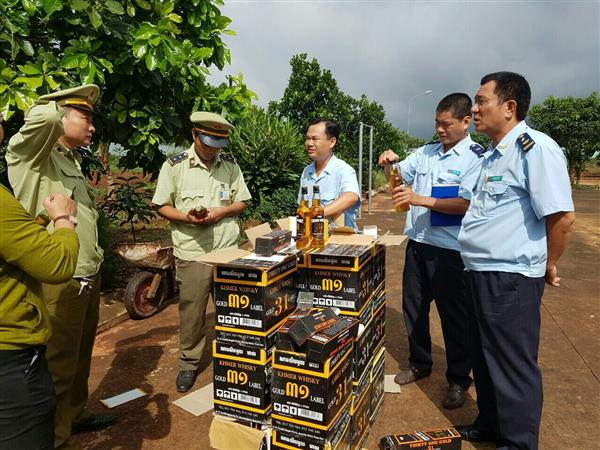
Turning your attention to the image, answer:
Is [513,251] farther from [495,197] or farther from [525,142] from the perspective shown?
[525,142]

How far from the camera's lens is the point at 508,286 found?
7.72 ft

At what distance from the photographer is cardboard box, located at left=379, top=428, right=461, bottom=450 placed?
7.97ft

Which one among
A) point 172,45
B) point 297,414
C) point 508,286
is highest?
point 172,45

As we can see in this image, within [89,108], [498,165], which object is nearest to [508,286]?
[498,165]

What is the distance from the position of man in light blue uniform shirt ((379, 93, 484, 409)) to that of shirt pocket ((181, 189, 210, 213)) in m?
1.53

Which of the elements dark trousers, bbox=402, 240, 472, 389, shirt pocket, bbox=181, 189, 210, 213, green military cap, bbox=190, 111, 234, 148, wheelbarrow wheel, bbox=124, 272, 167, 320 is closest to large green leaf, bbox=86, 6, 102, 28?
green military cap, bbox=190, 111, 234, 148

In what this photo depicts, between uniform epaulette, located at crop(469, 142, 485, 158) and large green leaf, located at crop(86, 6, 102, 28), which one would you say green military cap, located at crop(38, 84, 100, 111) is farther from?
uniform epaulette, located at crop(469, 142, 485, 158)

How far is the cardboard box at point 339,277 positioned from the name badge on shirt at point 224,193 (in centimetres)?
144

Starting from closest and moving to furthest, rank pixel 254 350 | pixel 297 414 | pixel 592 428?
pixel 297 414, pixel 254 350, pixel 592 428

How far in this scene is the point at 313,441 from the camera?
6.56 feet

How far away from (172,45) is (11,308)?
310cm

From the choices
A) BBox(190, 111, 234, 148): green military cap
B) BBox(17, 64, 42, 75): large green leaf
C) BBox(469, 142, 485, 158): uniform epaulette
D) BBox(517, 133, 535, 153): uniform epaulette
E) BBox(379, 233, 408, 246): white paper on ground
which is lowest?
BBox(379, 233, 408, 246): white paper on ground

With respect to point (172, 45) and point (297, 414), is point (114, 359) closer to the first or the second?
point (297, 414)

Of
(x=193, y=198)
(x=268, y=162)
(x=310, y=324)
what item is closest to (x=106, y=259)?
(x=193, y=198)
